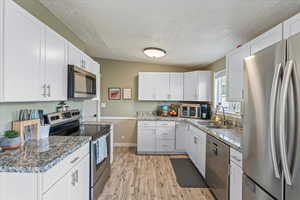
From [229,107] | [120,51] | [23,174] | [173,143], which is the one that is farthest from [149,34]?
[173,143]

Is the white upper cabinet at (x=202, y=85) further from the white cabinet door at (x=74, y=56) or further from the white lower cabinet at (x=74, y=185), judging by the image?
the white lower cabinet at (x=74, y=185)

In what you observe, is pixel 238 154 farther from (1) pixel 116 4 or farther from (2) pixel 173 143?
(2) pixel 173 143

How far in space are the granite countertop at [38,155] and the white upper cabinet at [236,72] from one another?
1934 millimetres

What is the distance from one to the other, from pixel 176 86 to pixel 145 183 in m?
2.62

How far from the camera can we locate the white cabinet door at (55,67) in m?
1.73

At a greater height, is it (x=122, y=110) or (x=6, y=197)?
(x=122, y=110)

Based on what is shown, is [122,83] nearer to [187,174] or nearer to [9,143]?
[187,174]

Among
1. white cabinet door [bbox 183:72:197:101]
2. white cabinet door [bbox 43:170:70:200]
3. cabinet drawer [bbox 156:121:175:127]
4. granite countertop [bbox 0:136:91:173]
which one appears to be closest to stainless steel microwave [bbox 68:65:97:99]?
granite countertop [bbox 0:136:91:173]

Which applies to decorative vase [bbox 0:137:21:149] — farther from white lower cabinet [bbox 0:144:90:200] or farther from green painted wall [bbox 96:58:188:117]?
green painted wall [bbox 96:58:188:117]

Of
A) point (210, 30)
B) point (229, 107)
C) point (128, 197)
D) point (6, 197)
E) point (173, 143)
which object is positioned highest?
point (210, 30)

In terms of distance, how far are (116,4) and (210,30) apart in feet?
4.36

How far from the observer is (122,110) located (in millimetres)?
4844

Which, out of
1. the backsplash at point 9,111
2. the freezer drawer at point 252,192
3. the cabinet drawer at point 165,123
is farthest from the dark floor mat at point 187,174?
the backsplash at point 9,111

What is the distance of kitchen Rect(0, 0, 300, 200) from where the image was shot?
1094mm
